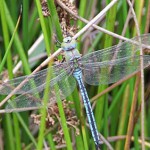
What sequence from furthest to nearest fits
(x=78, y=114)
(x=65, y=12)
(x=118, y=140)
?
(x=118, y=140) < (x=78, y=114) < (x=65, y=12)

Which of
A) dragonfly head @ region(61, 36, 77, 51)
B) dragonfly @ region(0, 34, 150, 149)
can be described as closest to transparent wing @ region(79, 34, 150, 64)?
dragonfly @ region(0, 34, 150, 149)

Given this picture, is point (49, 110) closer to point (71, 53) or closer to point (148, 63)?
point (71, 53)

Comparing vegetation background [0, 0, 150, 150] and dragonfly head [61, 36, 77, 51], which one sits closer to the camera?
vegetation background [0, 0, 150, 150]

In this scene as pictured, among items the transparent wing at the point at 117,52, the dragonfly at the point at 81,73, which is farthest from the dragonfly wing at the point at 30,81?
the transparent wing at the point at 117,52

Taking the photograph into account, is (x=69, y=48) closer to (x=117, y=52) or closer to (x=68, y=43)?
(x=68, y=43)

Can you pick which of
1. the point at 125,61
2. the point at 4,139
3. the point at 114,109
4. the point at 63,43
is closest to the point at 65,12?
the point at 63,43

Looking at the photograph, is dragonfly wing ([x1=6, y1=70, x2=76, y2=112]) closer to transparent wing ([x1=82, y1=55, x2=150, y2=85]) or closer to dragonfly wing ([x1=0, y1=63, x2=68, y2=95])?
dragonfly wing ([x1=0, y1=63, x2=68, y2=95])
